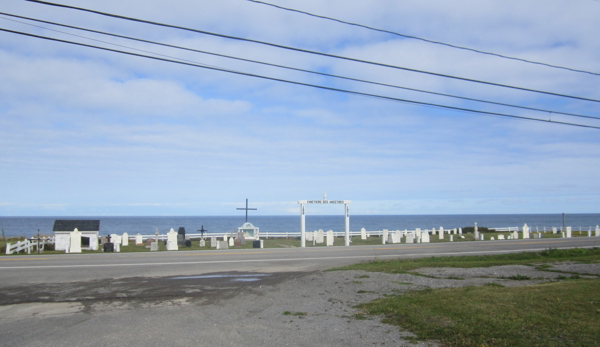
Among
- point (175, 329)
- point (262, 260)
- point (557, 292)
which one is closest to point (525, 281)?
point (557, 292)

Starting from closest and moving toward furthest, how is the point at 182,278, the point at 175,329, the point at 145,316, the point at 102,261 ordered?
1. the point at 175,329
2. the point at 145,316
3. the point at 182,278
4. the point at 102,261

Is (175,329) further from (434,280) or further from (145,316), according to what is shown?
(434,280)

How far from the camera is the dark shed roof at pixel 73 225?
2867 centimetres

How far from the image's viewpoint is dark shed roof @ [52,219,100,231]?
28.7 m

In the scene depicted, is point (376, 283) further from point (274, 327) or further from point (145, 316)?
point (145, 316)

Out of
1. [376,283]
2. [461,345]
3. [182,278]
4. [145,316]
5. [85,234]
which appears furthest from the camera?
[85,234]

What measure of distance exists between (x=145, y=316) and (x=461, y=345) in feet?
17.9

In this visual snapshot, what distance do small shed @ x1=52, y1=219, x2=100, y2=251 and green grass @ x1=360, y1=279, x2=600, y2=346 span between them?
79.0 feet

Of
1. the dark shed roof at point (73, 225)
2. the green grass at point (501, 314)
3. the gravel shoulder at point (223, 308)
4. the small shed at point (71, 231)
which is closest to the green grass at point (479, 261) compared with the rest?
the gravel shoulder at point (223, 308)

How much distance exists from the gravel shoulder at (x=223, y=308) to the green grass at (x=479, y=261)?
1.11m

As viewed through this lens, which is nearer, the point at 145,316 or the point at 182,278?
Result: the point at 145,316

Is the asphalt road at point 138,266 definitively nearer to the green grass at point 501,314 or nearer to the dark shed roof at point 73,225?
the green grass at point 501,314

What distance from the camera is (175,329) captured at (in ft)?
24.2

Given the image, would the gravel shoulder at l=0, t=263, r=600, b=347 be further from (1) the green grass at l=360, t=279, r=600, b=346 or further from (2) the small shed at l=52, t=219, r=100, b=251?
(2) the small shed at l=52, t=219, r=100, b=251
